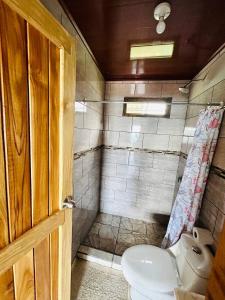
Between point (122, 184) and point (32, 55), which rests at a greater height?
point (32, 55)

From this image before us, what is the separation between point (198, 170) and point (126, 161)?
120 cm

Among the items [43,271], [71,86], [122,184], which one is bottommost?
[122,184]

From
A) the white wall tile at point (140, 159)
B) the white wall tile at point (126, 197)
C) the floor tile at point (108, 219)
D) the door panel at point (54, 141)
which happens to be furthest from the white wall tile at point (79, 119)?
the floor tile at point (108, 219)

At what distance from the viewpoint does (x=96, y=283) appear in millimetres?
1511

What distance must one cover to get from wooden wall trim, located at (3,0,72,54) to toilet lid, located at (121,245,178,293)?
5.22 ft

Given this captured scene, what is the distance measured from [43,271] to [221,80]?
185 centimetres

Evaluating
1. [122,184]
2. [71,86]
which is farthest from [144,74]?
[122,184]

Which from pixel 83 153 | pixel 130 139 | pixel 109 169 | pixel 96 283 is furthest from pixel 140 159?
pixel 96 283

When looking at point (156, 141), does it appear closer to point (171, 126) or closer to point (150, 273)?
point (171, 126)

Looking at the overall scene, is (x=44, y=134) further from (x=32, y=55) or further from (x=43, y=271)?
(x=43, y=271)

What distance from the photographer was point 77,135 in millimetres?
1486

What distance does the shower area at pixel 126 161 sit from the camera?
→ 1.77m

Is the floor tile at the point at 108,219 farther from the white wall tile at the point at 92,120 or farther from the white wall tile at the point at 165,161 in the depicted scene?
the white wall tile at the point at 92,120

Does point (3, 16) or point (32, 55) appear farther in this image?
point (32, 55)
